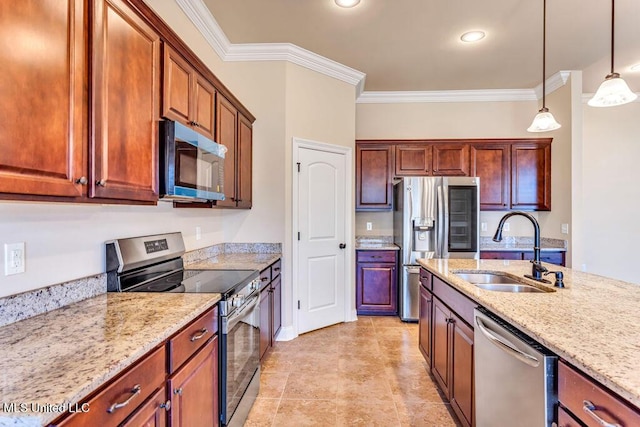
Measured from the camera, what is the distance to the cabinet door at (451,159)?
4.27m

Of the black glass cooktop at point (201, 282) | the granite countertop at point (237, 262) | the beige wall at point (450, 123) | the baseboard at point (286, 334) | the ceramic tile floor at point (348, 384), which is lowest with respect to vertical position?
the ceramic tile floor at point (348, 384)

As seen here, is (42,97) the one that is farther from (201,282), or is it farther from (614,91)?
(614,91)

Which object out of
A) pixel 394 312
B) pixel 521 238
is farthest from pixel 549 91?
pixel 394 312

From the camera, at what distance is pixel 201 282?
1983 millimetres

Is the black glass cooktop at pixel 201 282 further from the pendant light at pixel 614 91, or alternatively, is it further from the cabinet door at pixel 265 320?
the pendant light at pixel 614 91

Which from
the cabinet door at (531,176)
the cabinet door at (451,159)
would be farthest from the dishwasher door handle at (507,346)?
the cabinet door at (531,176)

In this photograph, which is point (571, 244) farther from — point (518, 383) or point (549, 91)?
point (518, 383)

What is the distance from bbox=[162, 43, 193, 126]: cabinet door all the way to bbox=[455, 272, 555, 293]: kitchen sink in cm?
206

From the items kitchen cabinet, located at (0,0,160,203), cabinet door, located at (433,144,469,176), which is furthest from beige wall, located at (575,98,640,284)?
kitchen cabinet, located at (0,0,160,203)

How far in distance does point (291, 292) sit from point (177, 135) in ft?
7.03

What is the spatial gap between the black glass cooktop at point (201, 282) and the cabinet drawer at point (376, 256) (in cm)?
203

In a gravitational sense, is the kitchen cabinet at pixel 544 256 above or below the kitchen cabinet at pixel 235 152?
below

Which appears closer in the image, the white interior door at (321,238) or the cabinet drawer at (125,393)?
the cabinet drawer at (125,393)

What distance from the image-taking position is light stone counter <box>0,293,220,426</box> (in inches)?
30.0
